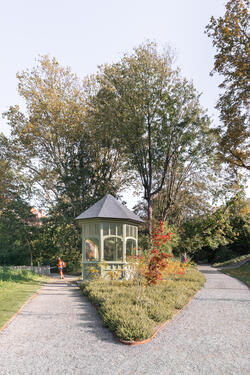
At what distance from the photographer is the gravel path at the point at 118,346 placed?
4438mm

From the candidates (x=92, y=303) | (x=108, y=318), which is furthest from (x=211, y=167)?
(x=108, y=318)

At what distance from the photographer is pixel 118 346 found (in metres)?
5.43

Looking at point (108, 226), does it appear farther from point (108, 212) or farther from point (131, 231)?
point (131, 231)

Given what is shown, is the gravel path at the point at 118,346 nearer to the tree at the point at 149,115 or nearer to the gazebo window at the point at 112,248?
the gazebo window at the point at 112,248

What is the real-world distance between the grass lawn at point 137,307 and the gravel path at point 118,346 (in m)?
0.22

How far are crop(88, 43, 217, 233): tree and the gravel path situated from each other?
1148 cm

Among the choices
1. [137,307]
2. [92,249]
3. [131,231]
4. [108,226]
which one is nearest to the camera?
[137,307]

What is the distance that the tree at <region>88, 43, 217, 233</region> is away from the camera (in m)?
18.2

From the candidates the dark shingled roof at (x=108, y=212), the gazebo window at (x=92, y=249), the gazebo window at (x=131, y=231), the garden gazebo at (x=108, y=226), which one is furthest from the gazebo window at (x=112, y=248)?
the dark shingled roof at (x=108, y=212)

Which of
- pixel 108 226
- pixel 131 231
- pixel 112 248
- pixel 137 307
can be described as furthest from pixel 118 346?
pixel 112 248

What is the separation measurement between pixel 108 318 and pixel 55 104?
54.8 feet

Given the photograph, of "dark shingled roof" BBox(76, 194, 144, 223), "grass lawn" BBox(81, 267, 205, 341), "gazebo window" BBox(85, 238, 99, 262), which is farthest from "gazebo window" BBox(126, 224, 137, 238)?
"gazebo window" BBox(85, 238, 99, 262)

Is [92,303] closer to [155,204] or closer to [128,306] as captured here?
[128,306]

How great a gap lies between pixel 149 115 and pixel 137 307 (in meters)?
13.7
